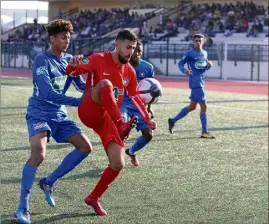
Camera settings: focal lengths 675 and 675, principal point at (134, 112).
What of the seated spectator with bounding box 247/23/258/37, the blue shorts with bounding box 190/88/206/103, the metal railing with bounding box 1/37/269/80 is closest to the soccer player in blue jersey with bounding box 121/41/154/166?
the blue shorts with bounding box 190/88/206/103

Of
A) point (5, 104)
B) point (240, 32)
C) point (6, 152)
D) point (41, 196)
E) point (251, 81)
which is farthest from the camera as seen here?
point (240, 32)

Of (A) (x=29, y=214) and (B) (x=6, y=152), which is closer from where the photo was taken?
(A) (x=29, y=214)

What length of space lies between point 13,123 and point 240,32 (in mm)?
24791

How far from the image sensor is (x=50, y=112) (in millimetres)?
6242

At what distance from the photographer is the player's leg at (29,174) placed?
579 centimetres

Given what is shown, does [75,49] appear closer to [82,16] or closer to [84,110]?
[82,16]

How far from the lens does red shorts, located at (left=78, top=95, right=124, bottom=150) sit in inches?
239

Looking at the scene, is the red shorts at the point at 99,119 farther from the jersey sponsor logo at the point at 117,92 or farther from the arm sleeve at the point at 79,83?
the arm sleeve at the point at 79,83

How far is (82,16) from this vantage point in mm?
48438

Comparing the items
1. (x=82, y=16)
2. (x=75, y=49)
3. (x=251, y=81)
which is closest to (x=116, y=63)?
(x=251, y=81)

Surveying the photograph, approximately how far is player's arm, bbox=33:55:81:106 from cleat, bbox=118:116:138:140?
453 mm

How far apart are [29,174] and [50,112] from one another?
63cm

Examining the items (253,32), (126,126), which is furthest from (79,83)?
(253,32)

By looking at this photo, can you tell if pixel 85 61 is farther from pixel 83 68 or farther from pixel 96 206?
pixel 96 206
